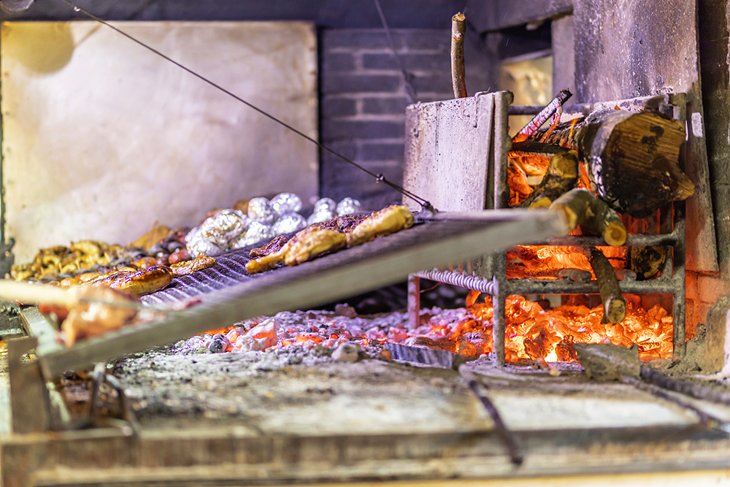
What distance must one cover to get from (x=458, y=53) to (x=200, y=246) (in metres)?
3.47

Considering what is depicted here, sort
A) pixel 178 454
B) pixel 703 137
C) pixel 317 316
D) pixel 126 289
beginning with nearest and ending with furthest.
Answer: pixel 178 454 < pixel 703 137 < pixel 126 289 < pixel 317 316

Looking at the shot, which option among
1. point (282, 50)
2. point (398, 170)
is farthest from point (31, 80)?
point (398, 170)

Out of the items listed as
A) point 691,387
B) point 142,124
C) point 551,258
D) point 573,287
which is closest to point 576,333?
point 551,258

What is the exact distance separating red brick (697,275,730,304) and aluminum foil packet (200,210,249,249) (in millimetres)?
4685

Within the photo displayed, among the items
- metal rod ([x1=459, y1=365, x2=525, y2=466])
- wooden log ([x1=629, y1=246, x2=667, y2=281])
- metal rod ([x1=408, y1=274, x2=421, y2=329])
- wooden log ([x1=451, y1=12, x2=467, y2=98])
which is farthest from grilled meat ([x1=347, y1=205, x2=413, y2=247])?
metal rod ([x1=408, y1=274, x2=421, y2=329])

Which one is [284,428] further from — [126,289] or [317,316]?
[317,316]

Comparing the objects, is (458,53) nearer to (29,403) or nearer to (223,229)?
(223,229)

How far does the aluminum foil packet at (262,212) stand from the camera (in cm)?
979

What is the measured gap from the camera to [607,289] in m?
6.13

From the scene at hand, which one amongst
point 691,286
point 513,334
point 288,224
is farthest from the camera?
point 288,224

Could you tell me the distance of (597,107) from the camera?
7246mm

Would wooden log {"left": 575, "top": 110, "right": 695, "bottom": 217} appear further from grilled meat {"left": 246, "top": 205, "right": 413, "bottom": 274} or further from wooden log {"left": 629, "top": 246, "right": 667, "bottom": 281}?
grilled meat {"left": 246, "top": 205, "right": 413, "bottom": 274}

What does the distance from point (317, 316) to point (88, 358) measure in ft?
16.3

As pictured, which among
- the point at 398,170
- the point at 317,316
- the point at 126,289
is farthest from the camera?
the point at 398,170
